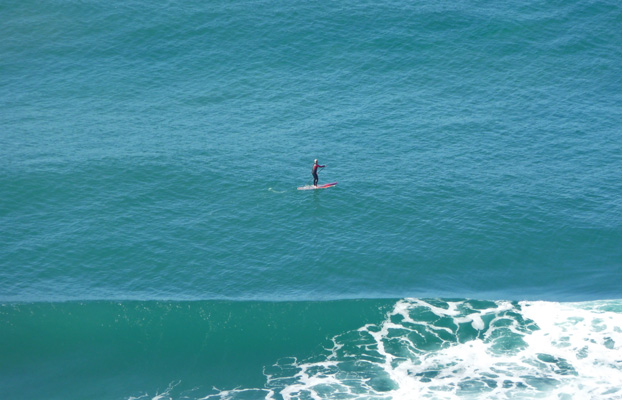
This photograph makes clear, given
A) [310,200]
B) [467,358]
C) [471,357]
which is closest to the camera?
[467,358]

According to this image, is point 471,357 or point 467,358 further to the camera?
point 471,357

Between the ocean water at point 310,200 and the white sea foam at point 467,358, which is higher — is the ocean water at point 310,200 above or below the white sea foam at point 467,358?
above

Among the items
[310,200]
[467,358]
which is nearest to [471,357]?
[467,358]

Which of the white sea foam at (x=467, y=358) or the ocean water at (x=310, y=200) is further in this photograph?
the ocean water at (x=310, y=200)

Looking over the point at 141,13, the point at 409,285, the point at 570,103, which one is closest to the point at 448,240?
the point at 409,285

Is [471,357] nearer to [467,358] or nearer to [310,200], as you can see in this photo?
[467,358]

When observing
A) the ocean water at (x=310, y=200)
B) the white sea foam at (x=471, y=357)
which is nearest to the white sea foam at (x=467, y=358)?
the white sea foam at (x=471, y=357)

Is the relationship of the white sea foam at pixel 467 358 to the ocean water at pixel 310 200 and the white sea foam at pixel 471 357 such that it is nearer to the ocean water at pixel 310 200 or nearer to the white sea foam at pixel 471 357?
the white sea foam at pixel 471 357

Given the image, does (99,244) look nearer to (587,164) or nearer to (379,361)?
(379,361)

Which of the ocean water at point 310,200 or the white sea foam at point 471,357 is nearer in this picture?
the white sea foam at point 471,357
